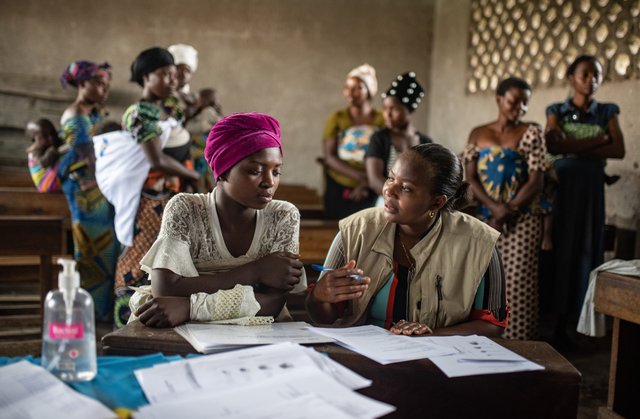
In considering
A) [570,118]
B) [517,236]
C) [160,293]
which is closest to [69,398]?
[160,293]

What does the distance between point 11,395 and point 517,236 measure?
338 cm

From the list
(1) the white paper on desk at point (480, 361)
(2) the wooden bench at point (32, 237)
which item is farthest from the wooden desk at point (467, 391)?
(2) the wooden bench at point (32, 237)

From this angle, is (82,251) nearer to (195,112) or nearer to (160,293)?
(195,112)

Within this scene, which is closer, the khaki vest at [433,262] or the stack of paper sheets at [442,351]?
the stack of paper sheets at [442,351]

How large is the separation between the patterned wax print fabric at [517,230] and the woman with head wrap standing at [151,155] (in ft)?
5.77

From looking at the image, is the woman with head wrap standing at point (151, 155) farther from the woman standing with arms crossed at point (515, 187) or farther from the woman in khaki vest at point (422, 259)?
the woman standing with arms crossed at point (515, 187)

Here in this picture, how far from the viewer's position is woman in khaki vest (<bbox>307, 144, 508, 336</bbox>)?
2057 millimetres

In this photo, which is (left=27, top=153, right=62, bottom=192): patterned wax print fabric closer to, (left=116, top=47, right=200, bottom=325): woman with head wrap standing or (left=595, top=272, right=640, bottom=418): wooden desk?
(left=116, top=47, right=200, bottom=325): woman with head wrap standing

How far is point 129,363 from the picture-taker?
1.36m

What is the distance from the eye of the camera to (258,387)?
1201 millimetres

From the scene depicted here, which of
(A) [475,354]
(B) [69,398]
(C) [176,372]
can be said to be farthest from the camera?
(A) [475,354]

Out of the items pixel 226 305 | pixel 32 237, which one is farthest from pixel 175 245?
pixel 32 237

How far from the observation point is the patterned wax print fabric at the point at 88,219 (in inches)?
172

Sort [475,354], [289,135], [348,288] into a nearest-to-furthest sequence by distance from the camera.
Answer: [475,354], [348,288], [289,135]
